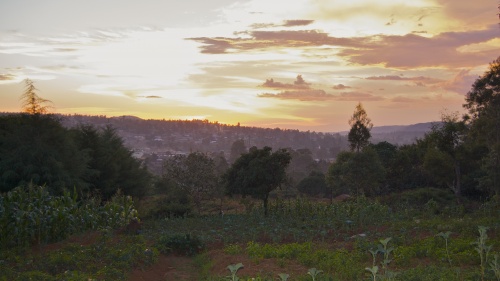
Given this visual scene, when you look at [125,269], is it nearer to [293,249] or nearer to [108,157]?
[293,249]

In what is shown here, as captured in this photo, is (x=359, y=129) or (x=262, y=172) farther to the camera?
(x=359, y=129)

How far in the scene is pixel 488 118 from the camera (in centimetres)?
3158

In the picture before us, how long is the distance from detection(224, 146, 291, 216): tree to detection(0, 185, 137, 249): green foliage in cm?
908

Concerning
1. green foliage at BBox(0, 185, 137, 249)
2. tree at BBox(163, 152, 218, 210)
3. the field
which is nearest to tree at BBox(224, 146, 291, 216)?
the field

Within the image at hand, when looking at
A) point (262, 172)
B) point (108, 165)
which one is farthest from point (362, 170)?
point (108, 165)

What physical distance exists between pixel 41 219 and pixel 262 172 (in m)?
14.1

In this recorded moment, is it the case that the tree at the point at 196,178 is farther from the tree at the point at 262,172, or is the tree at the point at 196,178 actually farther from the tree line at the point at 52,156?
the tree at the point at 262,172

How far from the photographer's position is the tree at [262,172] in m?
28.6

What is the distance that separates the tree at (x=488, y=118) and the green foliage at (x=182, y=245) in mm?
20091

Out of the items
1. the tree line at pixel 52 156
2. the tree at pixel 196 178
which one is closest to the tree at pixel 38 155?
the tree line at pixel 52 156

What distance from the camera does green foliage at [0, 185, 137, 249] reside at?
16.6 m

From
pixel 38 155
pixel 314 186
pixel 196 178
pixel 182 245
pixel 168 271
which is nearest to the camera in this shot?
pixel 168 271

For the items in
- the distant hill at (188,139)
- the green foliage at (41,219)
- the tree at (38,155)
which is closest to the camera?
the green foliage at (41,219)

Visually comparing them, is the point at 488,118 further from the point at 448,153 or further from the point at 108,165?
the point at 108,165
